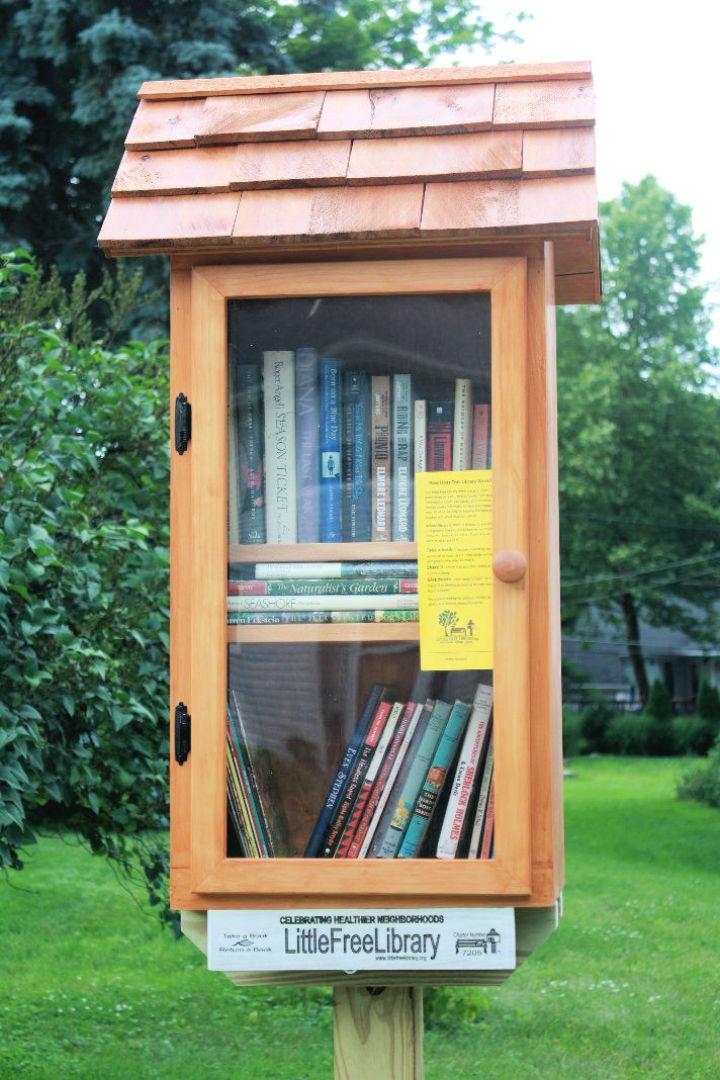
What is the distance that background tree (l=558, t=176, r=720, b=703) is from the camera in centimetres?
2753

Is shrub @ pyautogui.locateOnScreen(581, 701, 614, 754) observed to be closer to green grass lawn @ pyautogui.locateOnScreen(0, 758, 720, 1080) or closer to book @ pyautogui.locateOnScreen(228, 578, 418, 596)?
green grass lawn @ pyautogui.locateOnScreen(0, 758, 720, 1080)

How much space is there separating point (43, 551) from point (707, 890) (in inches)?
286

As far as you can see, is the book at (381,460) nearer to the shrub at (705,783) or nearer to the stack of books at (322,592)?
the stack of books at (322,592)

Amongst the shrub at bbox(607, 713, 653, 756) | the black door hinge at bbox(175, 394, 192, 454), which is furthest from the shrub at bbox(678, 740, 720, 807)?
the black door hinge at bbox(175, 394, 192, 454)

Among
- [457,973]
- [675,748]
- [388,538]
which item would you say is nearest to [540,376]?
[388,538]

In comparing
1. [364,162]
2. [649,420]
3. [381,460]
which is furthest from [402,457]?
[649,420]

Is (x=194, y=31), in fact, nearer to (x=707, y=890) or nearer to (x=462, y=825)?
(x=707, y=890)

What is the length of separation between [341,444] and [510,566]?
0.35m

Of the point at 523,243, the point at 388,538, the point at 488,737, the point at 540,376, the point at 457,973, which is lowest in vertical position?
the point at 457,973

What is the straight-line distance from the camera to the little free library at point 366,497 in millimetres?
2057

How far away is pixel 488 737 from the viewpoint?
6.93 feet

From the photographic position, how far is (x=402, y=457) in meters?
2.19

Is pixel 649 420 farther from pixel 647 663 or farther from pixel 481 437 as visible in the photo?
pixel 481 437

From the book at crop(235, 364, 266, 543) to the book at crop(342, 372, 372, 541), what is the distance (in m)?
0.13
